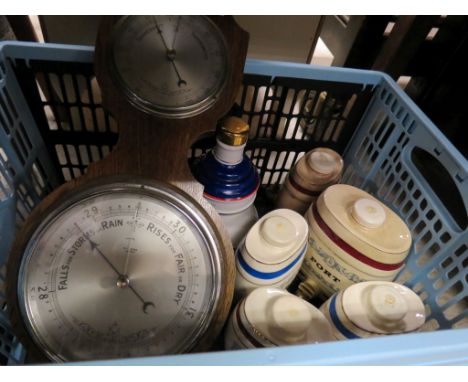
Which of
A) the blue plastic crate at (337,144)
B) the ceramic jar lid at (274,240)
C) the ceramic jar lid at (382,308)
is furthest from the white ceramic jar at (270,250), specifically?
the blue plastic crate at (337,144)

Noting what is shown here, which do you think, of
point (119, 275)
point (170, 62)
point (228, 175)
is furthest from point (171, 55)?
point (119, 275)

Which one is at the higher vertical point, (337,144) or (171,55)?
(171,55)

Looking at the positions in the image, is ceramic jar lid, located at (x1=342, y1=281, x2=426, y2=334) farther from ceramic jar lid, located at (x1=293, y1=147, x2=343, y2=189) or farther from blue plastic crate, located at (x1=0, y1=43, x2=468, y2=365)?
ceramic jar lid, located at (x1=293, y1=147, x2=343, y2=189)

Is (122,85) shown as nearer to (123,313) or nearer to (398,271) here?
(123,313)

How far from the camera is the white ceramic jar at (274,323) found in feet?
1.40

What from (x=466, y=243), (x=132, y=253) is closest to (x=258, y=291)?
(x=132, y=253)

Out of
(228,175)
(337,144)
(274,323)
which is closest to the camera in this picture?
(274,323)

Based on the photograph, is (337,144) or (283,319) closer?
(283,319)

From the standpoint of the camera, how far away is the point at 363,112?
2.26 feet

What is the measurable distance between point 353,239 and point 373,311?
4.2 inches

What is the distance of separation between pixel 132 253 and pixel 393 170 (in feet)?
1.60

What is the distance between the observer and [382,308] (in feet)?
1.55

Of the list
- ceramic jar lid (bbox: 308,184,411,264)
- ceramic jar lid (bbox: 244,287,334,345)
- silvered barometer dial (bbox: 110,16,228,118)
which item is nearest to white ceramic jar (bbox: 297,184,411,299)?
ceramic jar lid (bbox: 308,184,411,264)

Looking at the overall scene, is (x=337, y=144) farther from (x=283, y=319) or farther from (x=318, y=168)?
(x=283, y=319)
